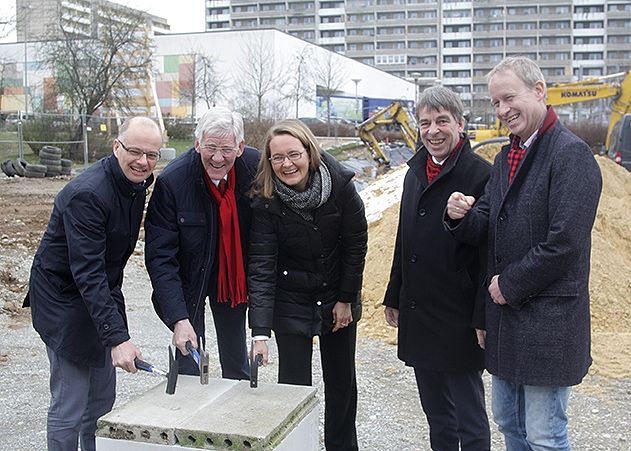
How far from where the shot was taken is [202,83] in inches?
1885

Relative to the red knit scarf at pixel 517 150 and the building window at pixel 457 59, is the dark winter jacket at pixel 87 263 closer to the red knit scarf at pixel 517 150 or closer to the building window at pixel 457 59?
the red knit scarf at pixel 517 150

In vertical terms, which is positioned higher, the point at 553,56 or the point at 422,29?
the point at 422,29

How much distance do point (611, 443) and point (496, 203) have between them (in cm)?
248

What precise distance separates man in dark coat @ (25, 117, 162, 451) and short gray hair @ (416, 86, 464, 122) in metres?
1.21

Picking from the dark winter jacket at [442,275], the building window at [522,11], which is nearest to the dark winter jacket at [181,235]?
the dark winter jacket at [442,275]

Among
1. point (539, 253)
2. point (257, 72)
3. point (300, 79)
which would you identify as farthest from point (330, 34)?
point (539, 253)

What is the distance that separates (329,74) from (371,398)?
160ft

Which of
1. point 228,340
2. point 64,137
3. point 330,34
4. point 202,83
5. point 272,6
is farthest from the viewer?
point 272,6

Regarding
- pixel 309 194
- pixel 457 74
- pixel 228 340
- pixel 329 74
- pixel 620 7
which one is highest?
pixel 620 7

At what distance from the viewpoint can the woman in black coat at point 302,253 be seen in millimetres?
3547

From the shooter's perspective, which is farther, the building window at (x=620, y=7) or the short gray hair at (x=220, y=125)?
the building window at (x=620, y=7)

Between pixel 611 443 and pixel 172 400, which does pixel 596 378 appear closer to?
pixel 611 443

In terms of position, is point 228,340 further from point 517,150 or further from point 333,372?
point 517,150

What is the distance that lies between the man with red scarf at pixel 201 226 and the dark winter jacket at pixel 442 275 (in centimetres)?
86
